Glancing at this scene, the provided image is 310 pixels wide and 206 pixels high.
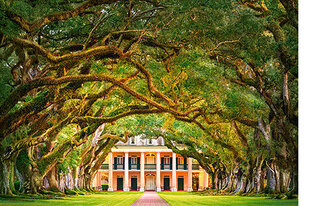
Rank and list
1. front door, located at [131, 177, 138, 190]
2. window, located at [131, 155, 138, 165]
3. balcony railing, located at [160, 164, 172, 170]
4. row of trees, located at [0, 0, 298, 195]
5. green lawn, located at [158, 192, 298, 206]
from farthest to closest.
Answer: window, located at [131, 155, 138, 165]
front door, located at [131, 177, 138, 190]
balcony railing, located at [160, 164, 172, 170]
green lawn, located at [158, 192, 298, 206]
row of trees, located at [0, 0, 298, 195]

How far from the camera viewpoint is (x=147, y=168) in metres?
77.2

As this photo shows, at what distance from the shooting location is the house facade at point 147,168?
76562 millimetres

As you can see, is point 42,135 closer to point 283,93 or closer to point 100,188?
point 283,93

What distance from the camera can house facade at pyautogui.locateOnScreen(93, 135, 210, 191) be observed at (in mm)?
76562

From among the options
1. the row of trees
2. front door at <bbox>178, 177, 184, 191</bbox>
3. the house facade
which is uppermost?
the row of trees

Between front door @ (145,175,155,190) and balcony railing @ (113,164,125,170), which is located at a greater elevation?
balcony railing @ (113,164,125,170)

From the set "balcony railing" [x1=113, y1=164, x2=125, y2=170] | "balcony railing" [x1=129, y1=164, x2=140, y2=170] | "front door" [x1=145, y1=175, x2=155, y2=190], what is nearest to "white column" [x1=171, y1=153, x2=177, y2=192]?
"front door" [x1=145, y1=175, x2=155, y2=190]

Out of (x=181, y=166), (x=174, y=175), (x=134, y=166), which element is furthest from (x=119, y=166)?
(x=181, y=166)

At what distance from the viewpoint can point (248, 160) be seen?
30.5 metres

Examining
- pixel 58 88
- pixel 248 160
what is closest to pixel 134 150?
pixel 248 160

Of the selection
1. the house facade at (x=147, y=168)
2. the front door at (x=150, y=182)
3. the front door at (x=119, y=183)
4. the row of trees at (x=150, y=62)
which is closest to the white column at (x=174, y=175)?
the house facade at (x=147, y=168)

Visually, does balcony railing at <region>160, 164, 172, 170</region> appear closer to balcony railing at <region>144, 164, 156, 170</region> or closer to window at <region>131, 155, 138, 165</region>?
balcony railing at <region>144, 164, 156, 170</region>

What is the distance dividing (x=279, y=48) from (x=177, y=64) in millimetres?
4198

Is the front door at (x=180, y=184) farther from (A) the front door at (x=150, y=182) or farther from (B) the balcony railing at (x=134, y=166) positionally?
(B) the balcony railing at (x=134, y=166)
